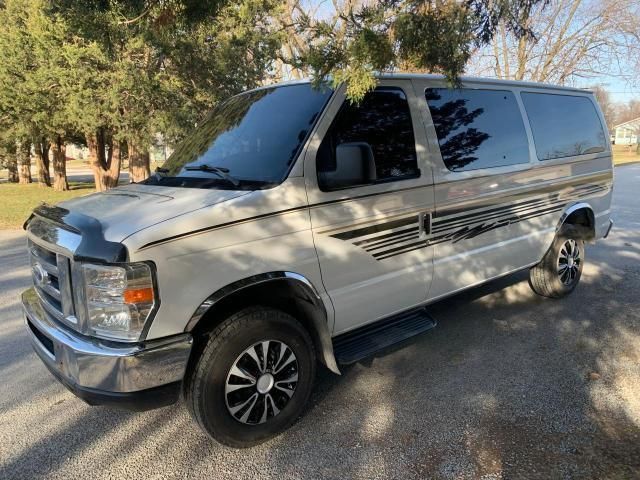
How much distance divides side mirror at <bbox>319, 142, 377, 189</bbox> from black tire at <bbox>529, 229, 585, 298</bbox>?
2.89 metres

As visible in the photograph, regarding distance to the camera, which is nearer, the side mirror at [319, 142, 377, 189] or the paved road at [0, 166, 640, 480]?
the paved road at [0, 166, 640, 480]

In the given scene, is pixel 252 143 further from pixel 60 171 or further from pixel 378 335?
pixel 60 171

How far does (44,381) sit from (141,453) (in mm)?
1389

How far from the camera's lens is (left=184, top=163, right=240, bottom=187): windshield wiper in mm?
3110

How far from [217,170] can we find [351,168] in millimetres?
908

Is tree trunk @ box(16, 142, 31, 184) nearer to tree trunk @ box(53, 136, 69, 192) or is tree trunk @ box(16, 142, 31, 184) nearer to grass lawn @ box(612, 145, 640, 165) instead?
tree trunk @ box(53, 136, 69, 192)

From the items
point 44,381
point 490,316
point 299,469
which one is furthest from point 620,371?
point 44,381

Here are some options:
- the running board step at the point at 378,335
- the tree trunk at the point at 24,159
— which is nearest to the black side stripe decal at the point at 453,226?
the running board step at the point at 378,335

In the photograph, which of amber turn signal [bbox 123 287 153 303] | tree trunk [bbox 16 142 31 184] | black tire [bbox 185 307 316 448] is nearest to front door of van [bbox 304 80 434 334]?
black tire [bbox 185 307 316 448]

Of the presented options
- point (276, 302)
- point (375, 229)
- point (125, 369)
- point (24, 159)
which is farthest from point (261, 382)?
point (24, 159)

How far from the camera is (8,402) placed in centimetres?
355

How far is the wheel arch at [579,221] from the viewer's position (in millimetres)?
5195

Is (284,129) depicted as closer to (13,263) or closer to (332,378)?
(332,378)

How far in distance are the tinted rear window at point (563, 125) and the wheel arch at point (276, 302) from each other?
9.74 feet
